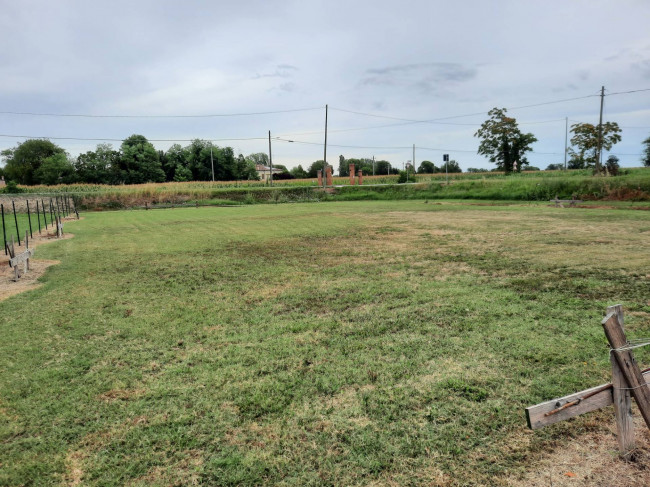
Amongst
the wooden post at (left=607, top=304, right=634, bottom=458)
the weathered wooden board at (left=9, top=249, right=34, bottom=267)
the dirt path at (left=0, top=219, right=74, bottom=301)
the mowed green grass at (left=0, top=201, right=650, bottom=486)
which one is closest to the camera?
the wooden post at (left=607, top=304, right=634, bottom=458)

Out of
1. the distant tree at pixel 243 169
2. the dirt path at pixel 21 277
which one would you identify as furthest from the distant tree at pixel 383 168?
the dirt path at pixel 21 277

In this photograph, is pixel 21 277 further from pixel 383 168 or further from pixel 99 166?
pixel 383 168

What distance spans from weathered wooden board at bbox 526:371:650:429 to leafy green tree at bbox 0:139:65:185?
106171 mm

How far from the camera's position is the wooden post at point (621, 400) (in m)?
2.65

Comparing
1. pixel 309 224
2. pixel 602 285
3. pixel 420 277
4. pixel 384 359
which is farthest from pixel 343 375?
pixel 309 224

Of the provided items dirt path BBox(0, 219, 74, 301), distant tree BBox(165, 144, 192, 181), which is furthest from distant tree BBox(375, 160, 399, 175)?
dirt path BBox(0, 219, 74, 301)

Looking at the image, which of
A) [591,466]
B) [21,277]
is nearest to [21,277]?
[21,277]

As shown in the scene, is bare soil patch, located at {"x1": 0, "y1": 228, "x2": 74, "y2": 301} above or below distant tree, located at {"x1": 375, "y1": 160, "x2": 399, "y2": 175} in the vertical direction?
below

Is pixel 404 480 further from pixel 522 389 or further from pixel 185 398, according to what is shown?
pixel 185 398

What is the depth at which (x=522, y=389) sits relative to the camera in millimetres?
3893

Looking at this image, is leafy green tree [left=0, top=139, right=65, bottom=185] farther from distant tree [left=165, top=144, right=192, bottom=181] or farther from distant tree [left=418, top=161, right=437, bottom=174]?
distant tree [left=418, top=161, right=437, bottom=174]

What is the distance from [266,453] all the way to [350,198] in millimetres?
40908

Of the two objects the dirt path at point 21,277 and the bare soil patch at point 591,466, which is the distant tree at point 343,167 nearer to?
the dirt path at point 21,277

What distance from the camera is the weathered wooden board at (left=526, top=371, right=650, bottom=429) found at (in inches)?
100.0
